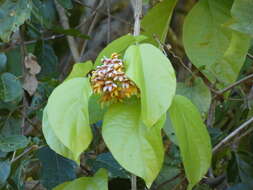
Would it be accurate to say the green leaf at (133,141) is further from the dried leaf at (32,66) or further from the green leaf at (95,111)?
the dried leaf at (32,66)

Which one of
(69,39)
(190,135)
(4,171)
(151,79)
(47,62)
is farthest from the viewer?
(69,39)

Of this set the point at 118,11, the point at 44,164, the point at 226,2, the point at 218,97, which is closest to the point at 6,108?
the point at 44,164

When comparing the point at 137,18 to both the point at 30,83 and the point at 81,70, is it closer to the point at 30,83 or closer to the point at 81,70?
the point at 81,70

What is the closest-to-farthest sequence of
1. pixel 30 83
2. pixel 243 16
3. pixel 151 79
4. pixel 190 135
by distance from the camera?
pixel 151 79 < pixel 190 135 < pixel 243 16 < pixel 30 83

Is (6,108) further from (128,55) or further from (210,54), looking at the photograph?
(128,55)

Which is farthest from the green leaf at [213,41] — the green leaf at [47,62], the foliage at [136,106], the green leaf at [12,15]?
the green leaf at [47,62]

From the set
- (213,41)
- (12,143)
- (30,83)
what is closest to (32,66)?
(30,83)
